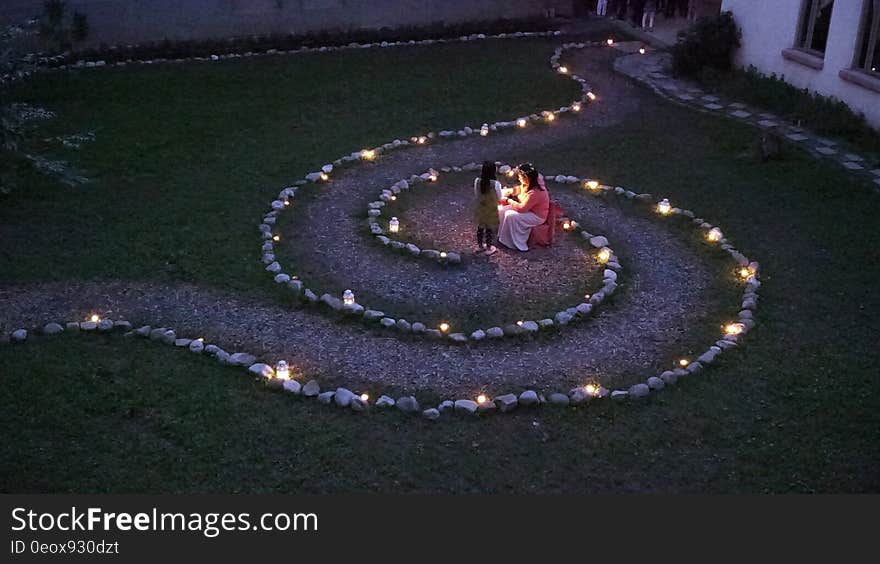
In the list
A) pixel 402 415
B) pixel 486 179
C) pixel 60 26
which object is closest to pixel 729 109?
A: pixel 486 179

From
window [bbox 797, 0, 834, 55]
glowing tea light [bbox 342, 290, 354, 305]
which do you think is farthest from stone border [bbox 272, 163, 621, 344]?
window [bbox 797, 0, 834, 55]

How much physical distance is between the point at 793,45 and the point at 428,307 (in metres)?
11.8

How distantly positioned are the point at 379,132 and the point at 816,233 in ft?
26.1

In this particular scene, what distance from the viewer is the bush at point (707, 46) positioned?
19281mm

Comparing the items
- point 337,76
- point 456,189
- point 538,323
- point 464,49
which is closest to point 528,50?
point 464,49

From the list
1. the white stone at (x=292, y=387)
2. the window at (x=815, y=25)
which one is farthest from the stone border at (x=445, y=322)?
the window at (x=815, y=25)

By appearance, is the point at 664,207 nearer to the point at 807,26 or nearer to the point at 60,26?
the point at 807,26

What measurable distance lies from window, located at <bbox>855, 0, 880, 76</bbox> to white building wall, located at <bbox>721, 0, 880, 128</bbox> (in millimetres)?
122

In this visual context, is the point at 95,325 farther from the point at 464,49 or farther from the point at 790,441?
the point at 464,49

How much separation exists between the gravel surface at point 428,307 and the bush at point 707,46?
7.77 meters

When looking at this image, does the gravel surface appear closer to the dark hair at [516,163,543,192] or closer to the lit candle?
the lit candle

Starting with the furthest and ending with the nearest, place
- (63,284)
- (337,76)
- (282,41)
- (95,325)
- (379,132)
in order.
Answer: (282,41) < (337,76) < (379,132) < (63,284) < (95,325)

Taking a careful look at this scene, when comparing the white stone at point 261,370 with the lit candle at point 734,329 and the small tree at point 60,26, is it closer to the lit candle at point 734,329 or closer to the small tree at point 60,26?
the lit candle at point 734,329

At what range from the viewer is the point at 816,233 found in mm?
12344
